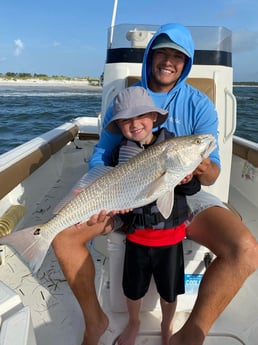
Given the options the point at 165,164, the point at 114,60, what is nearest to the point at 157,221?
the point at 165,164

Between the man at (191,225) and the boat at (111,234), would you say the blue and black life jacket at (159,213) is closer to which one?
the man at (191,225)

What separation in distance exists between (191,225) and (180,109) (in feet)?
3.00

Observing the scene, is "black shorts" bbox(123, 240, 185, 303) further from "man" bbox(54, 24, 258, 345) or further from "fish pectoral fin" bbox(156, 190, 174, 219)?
"fish pectoral fin" bbox(156, 190, 174, 219)

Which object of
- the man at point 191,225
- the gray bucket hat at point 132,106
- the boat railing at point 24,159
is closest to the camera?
the man at point 191,225

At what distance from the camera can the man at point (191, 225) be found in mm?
1862

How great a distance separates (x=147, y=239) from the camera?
201cm

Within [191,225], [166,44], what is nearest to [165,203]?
[191,225]

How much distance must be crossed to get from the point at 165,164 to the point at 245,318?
1291 millimetres

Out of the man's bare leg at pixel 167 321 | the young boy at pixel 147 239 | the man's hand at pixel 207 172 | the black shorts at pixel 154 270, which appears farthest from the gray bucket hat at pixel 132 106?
the man's bare leg at pixel 167 321

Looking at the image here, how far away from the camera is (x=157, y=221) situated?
1.98m

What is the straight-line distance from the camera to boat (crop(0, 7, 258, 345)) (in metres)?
2.15

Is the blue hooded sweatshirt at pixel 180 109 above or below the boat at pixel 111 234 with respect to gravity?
above

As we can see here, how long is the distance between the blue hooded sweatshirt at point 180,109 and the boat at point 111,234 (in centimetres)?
63

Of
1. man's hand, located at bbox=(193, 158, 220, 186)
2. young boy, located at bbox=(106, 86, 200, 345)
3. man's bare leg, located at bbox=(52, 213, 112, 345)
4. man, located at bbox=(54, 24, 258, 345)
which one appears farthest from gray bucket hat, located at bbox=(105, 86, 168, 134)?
man's bare leg, located at bbox=(52, 213, 112, 345)
